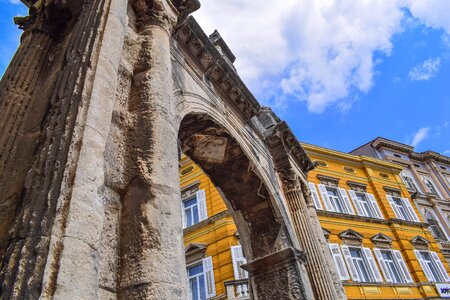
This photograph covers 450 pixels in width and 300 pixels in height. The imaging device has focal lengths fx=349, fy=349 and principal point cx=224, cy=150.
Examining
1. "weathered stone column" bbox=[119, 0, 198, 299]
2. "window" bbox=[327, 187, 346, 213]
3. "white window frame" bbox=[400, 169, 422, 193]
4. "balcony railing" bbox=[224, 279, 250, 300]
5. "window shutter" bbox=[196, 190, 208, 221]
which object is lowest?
"weathered stone column" bbox=[119, 0, 198, 299]

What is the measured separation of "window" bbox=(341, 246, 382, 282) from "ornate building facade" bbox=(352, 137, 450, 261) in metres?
7.32

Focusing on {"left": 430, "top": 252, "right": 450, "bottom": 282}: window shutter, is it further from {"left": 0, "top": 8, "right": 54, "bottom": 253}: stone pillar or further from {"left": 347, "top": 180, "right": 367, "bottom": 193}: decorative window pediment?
{"left": 0, "top": 8, "right": 54, "bottom": 253}: stone pillar

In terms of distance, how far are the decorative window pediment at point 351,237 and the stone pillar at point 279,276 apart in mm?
9496

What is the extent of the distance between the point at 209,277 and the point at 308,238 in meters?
5.97

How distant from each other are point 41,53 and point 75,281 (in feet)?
7.70

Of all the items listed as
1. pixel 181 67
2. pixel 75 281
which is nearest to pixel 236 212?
pixel 181 67

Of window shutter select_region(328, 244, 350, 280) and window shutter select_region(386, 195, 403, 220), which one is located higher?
window shutter select_region(386, 195, 403, 220)

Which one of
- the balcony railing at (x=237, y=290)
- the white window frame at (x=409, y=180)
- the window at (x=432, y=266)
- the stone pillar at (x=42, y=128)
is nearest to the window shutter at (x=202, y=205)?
the balcony railing at (x=237, y=290)

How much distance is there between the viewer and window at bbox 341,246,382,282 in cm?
1303

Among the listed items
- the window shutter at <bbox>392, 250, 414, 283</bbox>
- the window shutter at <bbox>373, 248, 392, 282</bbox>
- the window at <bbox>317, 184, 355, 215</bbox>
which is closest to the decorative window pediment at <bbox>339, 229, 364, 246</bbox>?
the window shutter at <bbox>373, 248, 392, 282</bbox>

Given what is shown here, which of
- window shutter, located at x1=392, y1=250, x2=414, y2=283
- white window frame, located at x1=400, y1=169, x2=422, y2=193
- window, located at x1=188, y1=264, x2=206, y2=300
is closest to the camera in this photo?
window, located at x1=188, y1=264, x2=206, y2=300

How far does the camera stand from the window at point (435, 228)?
19.3m

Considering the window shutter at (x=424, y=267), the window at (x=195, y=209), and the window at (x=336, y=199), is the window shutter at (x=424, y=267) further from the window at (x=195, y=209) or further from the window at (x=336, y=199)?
the window at (x=195, y=209)

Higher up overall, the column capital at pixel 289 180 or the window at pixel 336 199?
the window at pixel 336 199
